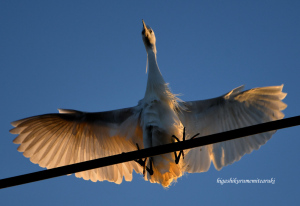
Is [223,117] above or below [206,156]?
above

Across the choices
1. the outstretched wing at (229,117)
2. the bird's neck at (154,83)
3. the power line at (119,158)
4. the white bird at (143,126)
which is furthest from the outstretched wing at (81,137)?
the power line at (119,158)

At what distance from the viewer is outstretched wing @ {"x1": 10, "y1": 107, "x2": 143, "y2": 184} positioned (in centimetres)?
569

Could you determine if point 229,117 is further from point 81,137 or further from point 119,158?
point 119,158

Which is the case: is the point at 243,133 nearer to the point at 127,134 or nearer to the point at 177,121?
the point at 177,121

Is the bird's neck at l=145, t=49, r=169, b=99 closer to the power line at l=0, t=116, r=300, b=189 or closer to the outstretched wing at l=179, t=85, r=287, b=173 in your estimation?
the outstretched wing at l=179, t=85, r=287, b=173

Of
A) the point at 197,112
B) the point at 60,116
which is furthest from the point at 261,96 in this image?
the point at 60,116

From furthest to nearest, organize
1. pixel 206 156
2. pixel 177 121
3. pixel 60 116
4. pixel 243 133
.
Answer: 1. pixel 206 156
2. pixel 60 116
3. pixel 177 121
4. pixel 243 133

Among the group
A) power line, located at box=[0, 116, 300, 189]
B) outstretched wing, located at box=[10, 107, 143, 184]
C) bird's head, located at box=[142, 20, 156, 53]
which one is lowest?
power line, located at box=[0, 116, 300, 189]

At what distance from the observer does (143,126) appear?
17.4ft

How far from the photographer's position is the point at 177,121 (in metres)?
5.37

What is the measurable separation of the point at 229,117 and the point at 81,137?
2.04 meters

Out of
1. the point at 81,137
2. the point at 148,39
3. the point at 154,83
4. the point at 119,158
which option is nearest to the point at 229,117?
the point at 154,83

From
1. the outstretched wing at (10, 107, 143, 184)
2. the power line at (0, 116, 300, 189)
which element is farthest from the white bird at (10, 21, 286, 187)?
the power line at (0, 116, 300, 189)

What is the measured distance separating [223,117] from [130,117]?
1306mm
